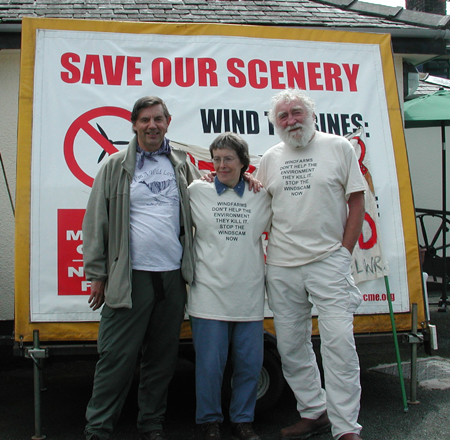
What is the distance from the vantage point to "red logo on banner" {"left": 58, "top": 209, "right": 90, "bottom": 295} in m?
3.47

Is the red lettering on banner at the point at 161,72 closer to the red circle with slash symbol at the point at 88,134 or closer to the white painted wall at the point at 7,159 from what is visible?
the red circle with slash symbol at the point at 88,134

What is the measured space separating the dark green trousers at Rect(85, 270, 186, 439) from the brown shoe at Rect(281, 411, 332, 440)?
816mm

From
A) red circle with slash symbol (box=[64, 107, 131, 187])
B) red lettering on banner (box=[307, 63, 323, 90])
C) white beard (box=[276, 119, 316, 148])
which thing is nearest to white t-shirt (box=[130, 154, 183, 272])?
red circle with slash symbol (box=[64, 107, 131, 187])

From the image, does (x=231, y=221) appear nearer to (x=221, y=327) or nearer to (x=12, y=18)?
(x=221, y=327)

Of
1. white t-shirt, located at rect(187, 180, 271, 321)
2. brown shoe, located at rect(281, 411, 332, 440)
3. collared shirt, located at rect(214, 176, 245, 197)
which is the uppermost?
collared shirt, located at rect(214, 176, 245, 197)

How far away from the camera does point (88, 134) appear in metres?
3.61

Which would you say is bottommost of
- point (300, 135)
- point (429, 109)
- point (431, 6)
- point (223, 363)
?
point (223, 363)

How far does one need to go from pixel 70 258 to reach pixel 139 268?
71cm

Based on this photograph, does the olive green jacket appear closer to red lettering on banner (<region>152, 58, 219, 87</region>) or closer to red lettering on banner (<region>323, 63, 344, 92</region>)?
red lettering on banner (<region>152, 58, 219, 87</region>)

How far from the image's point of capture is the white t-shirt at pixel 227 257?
3.09 metres

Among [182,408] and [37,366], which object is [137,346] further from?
[182,408]

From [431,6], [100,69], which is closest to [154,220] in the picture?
[100,69]

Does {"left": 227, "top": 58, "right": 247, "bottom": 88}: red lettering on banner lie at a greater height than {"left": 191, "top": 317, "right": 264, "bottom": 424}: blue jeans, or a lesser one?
greater

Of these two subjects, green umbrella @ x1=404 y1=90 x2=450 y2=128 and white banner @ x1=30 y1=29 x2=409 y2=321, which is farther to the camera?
green umbrella @ x1=404 y1=90 x2=450 y2=128
